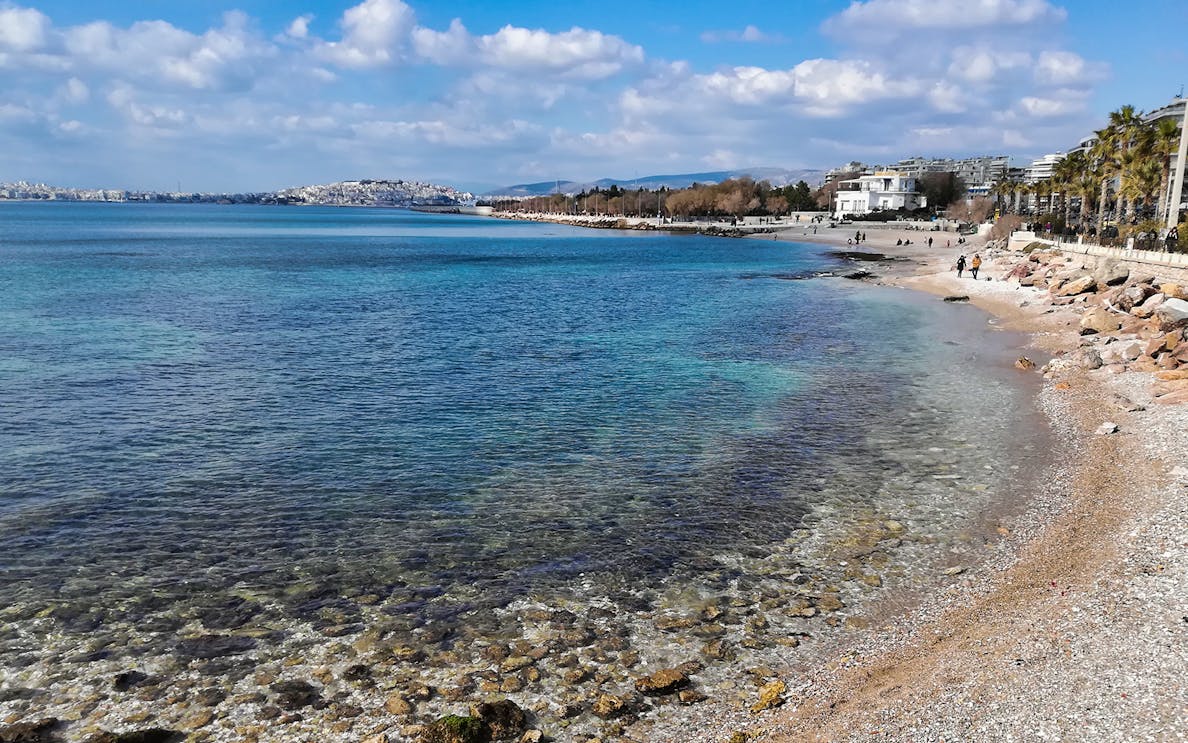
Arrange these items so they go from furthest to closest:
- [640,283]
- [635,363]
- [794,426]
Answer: [640,283] → [635,363] → [794,426]

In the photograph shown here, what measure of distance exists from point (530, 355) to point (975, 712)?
2607 cm

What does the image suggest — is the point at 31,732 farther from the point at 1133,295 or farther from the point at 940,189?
the point at 940,189

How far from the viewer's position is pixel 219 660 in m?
10.5

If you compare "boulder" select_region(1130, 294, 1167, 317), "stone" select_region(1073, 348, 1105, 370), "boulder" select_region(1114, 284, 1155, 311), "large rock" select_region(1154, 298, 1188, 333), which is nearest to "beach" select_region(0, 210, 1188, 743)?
"stone" select_region(1073, 348, 1105, 370)

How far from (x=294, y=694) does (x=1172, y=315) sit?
1167 inches

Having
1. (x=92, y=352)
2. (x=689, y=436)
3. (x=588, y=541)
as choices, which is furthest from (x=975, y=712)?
(x=92, y=352)

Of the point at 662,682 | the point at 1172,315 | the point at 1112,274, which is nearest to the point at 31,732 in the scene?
the point at 662,682

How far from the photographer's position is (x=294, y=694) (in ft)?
32.1

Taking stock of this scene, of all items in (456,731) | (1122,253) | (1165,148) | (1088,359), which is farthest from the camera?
(1165,148)

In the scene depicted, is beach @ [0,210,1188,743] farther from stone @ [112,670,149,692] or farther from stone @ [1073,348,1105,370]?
stone @ [1073,348,1105,370]

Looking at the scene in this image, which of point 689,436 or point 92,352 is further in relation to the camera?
point 92,352

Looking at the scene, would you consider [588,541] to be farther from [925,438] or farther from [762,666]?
[925,438]

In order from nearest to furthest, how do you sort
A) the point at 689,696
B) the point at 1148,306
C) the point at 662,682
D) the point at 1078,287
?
the point at 689,696
the point at 662,682
the point at 1148,306
the point at 1078,287

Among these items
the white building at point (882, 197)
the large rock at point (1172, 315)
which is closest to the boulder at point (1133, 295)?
the large rock at point (1172, 315)
